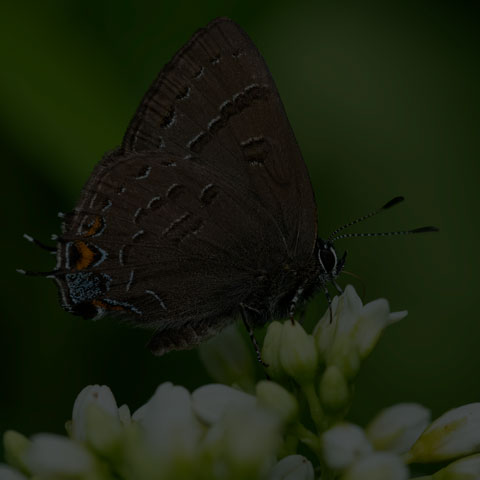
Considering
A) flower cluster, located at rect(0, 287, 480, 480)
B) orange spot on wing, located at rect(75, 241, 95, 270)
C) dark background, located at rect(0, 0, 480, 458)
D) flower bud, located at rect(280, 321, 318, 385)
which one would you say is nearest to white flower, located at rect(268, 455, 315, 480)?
flower cluster, located at rect(0, 287, 480, 480)

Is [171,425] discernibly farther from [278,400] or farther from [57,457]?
[278,400]

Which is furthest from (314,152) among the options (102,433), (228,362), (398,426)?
(102,433)

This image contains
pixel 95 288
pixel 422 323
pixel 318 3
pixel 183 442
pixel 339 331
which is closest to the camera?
pixel 183 442

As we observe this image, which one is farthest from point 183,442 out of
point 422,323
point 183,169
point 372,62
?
point 372,62

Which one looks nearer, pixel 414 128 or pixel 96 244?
pixel 96 244

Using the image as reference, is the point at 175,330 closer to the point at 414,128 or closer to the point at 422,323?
the point at 422,323

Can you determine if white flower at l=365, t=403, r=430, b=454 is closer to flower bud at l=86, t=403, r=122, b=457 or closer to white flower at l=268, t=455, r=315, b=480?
white flower at l=268, t=455, r=315, b=480
